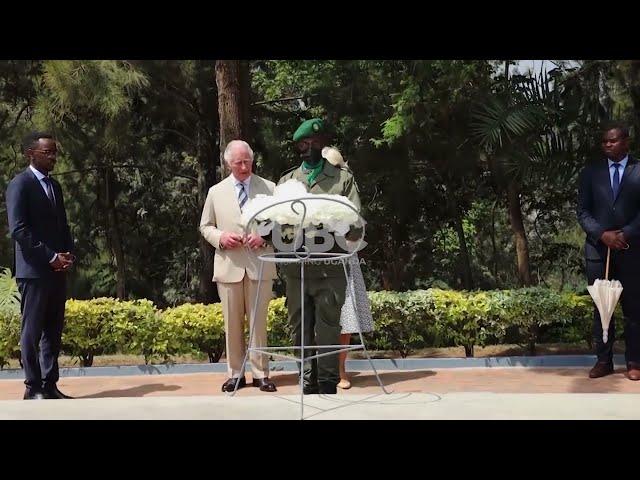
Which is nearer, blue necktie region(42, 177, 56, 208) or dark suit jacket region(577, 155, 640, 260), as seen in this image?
blue necktie region(42, 177, 56, 208)

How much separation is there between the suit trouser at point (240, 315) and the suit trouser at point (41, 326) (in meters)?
1.00

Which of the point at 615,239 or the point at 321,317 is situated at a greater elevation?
the point at 615,239

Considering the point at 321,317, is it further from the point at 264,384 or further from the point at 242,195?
the point at 242,195

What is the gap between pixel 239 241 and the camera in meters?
4.73

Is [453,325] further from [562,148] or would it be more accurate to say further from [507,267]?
[507,267]

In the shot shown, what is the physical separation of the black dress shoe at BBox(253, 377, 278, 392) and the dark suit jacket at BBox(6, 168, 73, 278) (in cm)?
144

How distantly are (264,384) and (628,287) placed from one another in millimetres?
2462

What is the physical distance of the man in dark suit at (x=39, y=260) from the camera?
14.9 feet

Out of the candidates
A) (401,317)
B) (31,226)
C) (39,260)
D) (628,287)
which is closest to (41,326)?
(39,260)

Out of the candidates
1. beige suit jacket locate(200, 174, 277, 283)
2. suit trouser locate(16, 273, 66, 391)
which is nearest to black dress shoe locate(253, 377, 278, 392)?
beige suit jacket locate(200, 174, 277, 283)

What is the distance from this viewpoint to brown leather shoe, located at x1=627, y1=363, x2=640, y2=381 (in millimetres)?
Answer: 5009

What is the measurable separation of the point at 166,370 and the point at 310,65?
689cm

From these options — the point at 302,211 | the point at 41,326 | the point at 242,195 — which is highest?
the point at 242,195

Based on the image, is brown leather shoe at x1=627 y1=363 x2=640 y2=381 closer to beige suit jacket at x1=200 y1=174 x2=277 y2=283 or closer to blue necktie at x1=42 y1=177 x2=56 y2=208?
beige suit jacket at x1=200 y1=174 x2=277 y2=283
